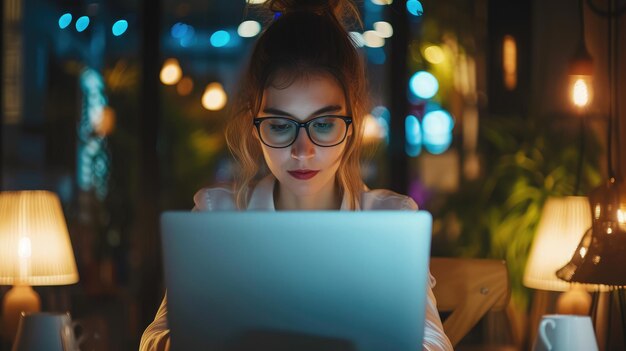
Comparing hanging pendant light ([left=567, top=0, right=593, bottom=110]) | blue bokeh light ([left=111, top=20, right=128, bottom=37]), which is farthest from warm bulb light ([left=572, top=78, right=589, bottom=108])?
blue bokeh light ([left=111, top=20, right=128, bottom=37])

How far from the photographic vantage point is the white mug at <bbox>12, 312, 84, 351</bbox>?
1466mm

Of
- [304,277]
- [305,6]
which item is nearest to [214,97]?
[305,6]

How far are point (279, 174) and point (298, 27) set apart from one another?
341 mm

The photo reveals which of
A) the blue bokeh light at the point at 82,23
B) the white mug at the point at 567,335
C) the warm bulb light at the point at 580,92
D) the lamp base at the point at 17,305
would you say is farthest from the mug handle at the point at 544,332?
the blue bokeh light at the point at 82,23

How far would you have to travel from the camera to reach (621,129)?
3072 mm

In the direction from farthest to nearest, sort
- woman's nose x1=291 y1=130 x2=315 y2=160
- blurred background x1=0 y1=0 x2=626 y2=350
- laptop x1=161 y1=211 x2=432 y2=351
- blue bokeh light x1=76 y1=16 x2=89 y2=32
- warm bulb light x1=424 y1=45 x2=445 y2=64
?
blue bokeh light x1=76 y1=16 x2=89 y2=32
warm bulb light x1=424 y1=45 x2=445 y2=64
blurred background x1=0 y1=0 x2=626 y2=350
woman's nose x1=291 y1=130 x2=315 y2=160
laptop x1=161 y1=211 x2=432 y2=351

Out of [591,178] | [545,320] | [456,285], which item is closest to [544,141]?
[591,178]

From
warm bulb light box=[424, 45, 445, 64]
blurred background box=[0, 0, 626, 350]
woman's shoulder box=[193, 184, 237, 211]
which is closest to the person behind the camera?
woman's shoulder box=[193, 184, 237, 211]

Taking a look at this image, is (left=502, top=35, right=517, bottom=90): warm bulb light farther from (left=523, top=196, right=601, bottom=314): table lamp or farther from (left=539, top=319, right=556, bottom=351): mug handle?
(left=539, top=319, right=556, bottom=351): mug handle

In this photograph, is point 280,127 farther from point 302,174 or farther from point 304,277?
point 304,277

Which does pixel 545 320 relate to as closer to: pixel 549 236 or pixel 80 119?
pixel 549 236

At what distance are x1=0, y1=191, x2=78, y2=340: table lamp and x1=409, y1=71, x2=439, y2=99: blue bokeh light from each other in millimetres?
2286

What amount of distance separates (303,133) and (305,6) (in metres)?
0.34

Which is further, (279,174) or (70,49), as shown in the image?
(70,49)
